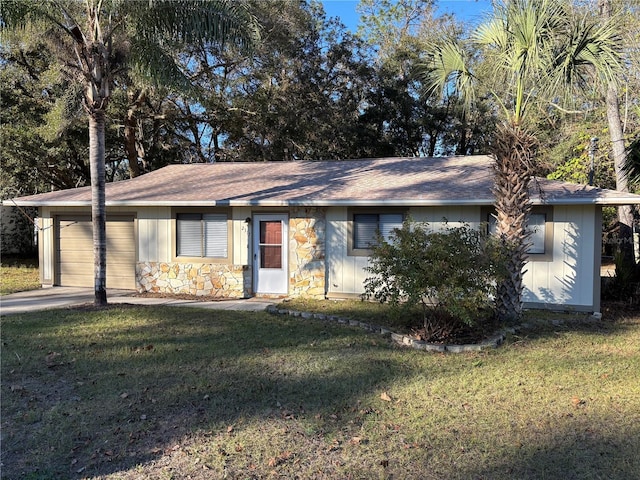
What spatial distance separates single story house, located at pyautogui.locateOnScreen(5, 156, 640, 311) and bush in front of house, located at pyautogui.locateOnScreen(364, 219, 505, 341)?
2410mm

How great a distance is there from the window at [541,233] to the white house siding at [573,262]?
0.35ft

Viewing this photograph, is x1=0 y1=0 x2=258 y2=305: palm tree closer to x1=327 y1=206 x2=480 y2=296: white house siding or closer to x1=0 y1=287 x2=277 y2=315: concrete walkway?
x1=0 y1=287 x2=277 y2=315: concrete walkway

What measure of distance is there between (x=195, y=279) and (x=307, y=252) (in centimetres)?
306

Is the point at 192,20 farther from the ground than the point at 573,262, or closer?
farther from the ground

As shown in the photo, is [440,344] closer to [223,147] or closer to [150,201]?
[150,201]

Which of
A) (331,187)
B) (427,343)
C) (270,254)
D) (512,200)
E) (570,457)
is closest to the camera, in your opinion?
(570,457)

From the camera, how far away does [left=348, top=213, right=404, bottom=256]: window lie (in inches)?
435

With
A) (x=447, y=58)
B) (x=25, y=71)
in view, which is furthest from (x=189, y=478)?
(x=25, y=71)

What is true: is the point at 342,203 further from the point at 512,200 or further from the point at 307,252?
the point at 512,200

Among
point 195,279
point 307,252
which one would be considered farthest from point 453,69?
point 195,279

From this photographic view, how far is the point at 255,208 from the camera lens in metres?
11.7

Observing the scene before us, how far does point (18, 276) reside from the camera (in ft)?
50.2

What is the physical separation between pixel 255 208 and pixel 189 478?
860 centimetres

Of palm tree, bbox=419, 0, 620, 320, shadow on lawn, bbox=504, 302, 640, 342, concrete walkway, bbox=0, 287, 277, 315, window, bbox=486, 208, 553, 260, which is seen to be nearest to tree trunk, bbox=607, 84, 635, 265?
shadow on lawn, bbox=504, 302, 640, 342
